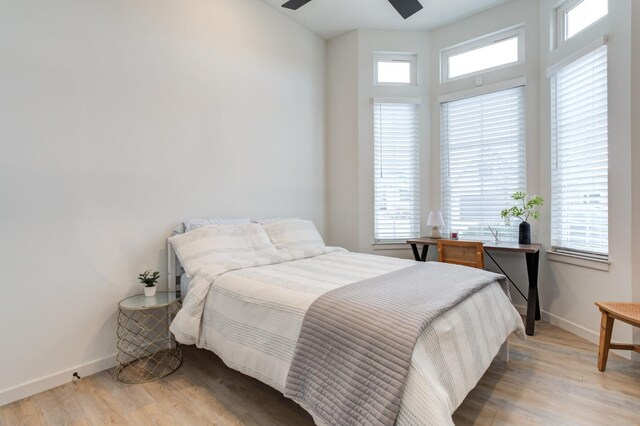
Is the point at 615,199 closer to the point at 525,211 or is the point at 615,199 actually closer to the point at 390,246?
the point at 525,211

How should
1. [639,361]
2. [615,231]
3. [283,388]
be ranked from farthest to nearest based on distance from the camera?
[615,231], [639,361], [283,388]

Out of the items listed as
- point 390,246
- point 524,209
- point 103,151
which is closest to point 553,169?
point 524,209

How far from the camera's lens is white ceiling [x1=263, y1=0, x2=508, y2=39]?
11.1 ft

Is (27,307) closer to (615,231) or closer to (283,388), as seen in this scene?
(283,388)

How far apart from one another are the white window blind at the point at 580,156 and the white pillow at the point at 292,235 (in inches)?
87.6

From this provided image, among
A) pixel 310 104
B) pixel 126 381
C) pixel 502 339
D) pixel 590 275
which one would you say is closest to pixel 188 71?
pixel 310 104

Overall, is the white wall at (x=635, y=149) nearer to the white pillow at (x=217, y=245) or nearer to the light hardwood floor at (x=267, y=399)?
Result: the light hardwood floor at (x=267, y=399)

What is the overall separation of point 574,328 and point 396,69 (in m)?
3.21

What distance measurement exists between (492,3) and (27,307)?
183 inches

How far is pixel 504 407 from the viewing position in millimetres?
1805

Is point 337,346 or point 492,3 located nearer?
point 337,346

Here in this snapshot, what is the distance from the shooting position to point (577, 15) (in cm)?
291

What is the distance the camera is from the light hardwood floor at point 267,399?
1729 mm

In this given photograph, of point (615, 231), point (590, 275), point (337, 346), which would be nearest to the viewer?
point (337, 346)
